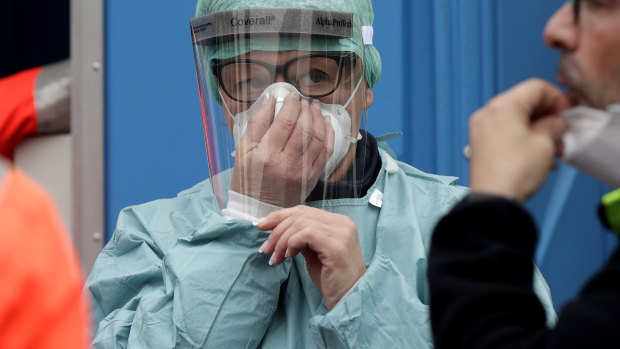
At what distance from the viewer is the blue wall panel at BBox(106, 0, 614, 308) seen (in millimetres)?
2734

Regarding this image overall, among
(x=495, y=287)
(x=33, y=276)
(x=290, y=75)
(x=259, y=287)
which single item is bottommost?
(x=259, y=287)

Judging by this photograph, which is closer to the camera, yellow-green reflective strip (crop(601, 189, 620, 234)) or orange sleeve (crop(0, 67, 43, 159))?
yellow-green reflective strip (crop(601, 189, 620, 234))

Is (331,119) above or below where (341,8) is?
below

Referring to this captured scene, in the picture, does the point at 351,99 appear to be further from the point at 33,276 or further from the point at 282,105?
the point at 33,276

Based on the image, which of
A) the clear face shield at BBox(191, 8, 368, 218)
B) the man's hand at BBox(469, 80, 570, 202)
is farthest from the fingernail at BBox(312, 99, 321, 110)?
the man's hand at BBox(469, 80, 570, 202)

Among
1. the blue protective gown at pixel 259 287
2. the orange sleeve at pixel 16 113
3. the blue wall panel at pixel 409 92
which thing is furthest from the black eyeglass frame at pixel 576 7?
the orange sleeve at pixel 16 113

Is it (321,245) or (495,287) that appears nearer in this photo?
(495,287)

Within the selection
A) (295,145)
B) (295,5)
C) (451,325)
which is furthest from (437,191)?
(451,325)

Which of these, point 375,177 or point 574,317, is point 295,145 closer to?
point 375,177

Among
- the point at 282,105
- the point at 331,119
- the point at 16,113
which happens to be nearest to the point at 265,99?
the point at 282,105

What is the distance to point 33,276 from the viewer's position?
2.28ft

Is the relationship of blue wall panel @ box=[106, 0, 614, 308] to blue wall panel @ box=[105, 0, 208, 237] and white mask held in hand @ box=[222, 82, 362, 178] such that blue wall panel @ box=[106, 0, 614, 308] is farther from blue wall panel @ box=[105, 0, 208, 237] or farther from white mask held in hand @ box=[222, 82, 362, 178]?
white mask held in hand @ box=[222, 82, 362, 178]

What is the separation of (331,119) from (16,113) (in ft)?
4.20

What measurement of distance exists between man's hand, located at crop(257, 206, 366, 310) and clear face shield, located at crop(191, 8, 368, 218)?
0.42ft
